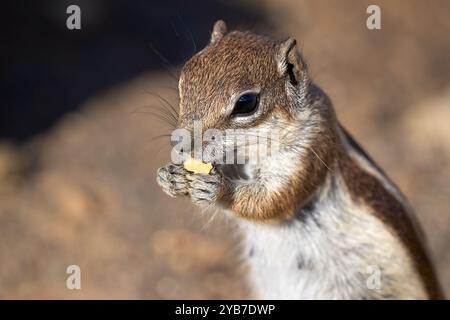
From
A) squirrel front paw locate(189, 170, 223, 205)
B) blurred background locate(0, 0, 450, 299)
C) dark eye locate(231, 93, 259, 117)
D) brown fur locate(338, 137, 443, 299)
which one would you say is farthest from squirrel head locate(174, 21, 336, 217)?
blurred background locate(0, 0, 450, 299)

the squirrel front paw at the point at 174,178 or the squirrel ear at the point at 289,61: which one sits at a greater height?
the squirrel ear at the point at 289,61

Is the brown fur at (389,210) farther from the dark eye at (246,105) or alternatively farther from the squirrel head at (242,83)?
the dark eye at (246,105)

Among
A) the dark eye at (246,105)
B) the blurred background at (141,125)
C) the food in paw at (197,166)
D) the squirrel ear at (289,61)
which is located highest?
the blurred background at (141,125)

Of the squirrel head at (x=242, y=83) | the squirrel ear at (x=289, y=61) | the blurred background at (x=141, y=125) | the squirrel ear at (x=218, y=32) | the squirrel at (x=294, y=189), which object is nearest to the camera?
the squirrel head at (x=242, y=83)

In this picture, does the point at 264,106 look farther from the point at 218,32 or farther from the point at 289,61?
the point at 218,32

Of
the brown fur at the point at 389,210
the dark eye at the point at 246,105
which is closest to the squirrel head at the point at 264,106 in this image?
the dark eye at the point at 246,105

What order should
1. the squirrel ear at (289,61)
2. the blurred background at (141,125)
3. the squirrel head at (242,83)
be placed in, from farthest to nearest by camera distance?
the blurred background at (141,125) < the squirrel ear at (289,61) < the squirrel head at (242,83)

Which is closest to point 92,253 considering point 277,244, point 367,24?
point 277,244

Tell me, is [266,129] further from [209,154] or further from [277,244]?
[277,244]
